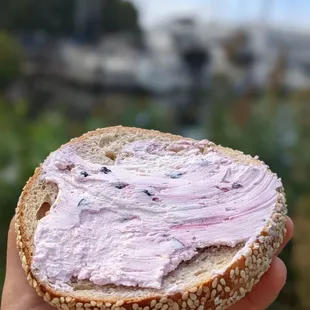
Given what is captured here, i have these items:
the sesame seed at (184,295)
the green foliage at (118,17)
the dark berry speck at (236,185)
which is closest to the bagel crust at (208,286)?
the sesame seed at (184,295)

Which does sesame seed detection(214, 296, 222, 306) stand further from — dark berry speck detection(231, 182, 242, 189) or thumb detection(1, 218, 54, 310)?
thumb detection(1, 218, 54, 310)

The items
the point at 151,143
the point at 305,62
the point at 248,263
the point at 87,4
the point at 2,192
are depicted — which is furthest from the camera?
the point at 305,62

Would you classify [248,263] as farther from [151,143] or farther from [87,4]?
[87,4]

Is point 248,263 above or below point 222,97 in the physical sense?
above

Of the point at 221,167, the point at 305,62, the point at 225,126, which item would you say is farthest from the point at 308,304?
the point at 305,62

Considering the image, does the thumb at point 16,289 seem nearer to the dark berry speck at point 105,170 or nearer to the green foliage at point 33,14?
the dark berry speck at point 105,170

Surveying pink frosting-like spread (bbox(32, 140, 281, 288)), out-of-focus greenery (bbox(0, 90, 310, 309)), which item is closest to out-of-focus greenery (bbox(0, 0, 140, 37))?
out-of-focus greenery (bbox(0, 90, 310, 309))

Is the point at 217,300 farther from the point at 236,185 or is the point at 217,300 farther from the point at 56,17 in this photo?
the point at 56,17

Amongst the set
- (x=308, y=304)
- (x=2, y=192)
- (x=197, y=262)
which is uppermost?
(x=197, y=262)
